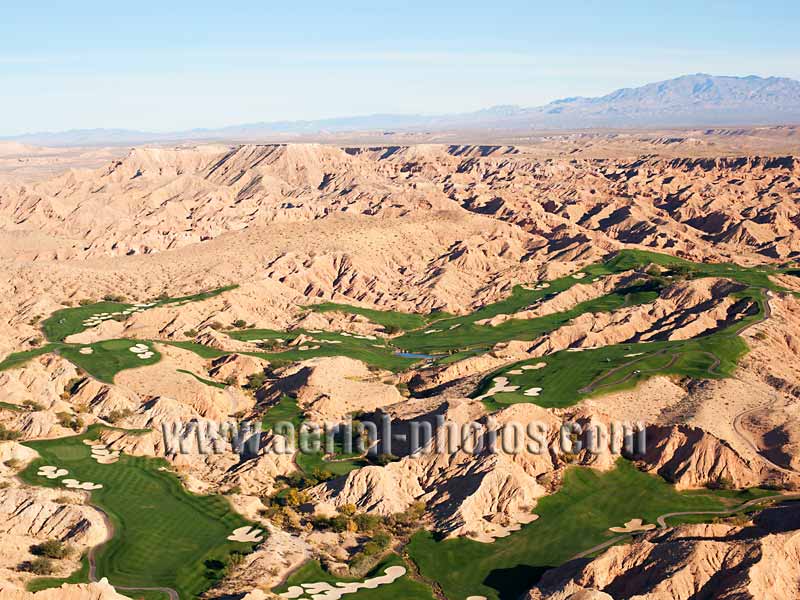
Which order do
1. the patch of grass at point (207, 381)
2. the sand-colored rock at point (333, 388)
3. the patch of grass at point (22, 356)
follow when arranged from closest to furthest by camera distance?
1. the sand-colored rock at point (333, 388)
2. the patch of grass at point (22, 356)
3. the patch of grass at point (207, 381)

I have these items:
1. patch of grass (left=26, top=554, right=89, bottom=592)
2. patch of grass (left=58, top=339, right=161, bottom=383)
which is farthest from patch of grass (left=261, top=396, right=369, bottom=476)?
patch of grass (left=26, top=554, right=89, bottom=592)

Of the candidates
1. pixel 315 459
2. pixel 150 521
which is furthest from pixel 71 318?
pixel 150 521

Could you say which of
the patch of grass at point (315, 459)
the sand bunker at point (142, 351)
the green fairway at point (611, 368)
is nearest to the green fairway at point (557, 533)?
the green fairway at point (611, 368)

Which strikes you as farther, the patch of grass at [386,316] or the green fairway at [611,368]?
the patch of grass at [386,316]

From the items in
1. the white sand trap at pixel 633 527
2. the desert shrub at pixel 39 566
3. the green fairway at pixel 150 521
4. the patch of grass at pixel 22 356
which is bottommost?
the white sand trap at pixel 633 527

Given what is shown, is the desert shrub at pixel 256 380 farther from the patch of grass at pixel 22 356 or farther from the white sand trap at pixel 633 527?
the white sand trap at pixel 633 527

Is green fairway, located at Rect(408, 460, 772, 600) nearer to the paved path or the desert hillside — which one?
the desert hillside

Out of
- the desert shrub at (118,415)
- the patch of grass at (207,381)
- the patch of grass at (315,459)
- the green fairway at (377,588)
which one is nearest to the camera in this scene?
the green fairway at (377,588)
